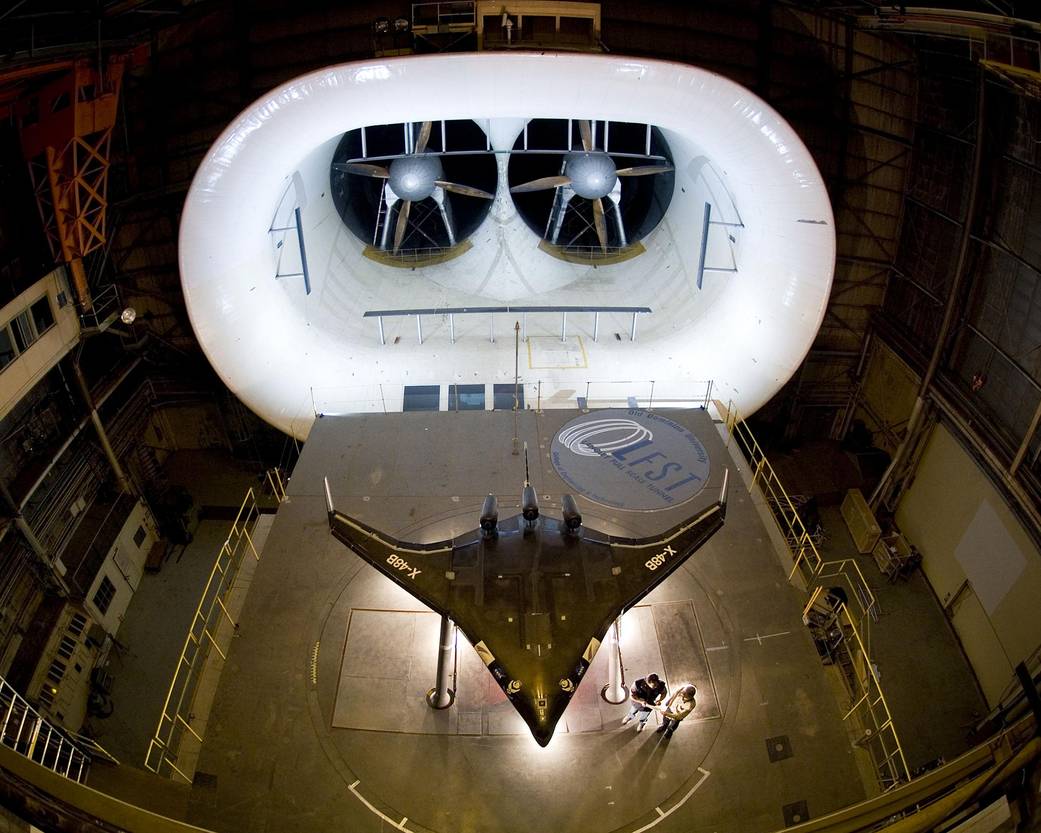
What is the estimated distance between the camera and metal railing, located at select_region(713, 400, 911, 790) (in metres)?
8.20

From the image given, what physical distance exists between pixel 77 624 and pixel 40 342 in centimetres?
534

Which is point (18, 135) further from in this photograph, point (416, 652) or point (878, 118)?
point (878, 118)

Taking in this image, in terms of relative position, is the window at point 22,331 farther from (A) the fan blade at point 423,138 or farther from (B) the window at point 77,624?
(A) the fan blade at point 423,138

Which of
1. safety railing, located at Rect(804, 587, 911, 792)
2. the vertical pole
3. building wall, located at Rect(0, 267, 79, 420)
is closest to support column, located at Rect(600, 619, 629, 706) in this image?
safety railing, located at Rect(804, 587, 911, 792)

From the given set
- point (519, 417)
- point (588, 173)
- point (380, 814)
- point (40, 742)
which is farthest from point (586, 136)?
point (40, 742)

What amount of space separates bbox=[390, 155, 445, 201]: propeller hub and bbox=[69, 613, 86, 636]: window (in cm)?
1024

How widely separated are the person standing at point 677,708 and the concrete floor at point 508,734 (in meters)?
0.17

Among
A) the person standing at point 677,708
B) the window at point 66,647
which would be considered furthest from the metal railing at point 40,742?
the person standing at point 677,708

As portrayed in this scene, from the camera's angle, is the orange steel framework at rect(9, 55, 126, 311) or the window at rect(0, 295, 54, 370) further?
the window at rect(0, 295, 54, 370)

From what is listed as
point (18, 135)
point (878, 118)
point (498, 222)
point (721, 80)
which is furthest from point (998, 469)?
point (18, 135)

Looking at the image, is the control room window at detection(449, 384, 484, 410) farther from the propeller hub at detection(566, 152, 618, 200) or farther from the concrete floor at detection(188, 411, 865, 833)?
the propeller hub at detection(566, 152, 618, 200)

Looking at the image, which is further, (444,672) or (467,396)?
(467,396)

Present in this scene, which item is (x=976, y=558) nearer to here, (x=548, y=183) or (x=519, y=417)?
(x=519, y=417)

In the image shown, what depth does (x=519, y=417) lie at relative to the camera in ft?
39.4
